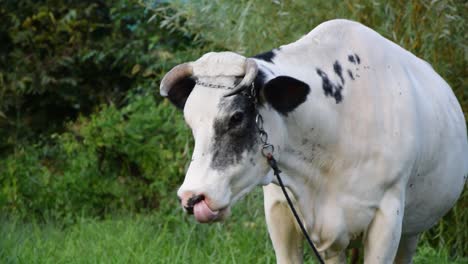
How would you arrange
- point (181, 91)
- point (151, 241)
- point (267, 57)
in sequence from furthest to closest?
point (151, 241)
point (267, 57)
point (181, 91)

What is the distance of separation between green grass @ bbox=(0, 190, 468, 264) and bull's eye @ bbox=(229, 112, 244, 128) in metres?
2.18

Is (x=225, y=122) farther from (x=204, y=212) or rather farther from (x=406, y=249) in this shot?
(x=406, y=249)

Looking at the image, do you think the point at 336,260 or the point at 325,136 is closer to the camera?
the point at 325,136

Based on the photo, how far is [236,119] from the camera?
12.7ft

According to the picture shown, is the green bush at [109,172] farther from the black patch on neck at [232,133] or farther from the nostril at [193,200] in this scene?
the nostril at [193,200]

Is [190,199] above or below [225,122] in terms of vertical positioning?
below

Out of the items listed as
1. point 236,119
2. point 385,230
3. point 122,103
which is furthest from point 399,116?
point 122,103

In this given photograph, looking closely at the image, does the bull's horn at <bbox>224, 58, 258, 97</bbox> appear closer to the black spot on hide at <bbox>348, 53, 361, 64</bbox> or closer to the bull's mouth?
the bull's mouth

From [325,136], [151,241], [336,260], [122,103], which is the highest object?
[325,136]

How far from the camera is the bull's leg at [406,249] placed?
5.49 metres

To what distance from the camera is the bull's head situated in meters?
3.80

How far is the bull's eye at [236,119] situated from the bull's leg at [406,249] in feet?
6.23

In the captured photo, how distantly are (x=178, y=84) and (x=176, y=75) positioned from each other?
0.06 m

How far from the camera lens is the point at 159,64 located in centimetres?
888
